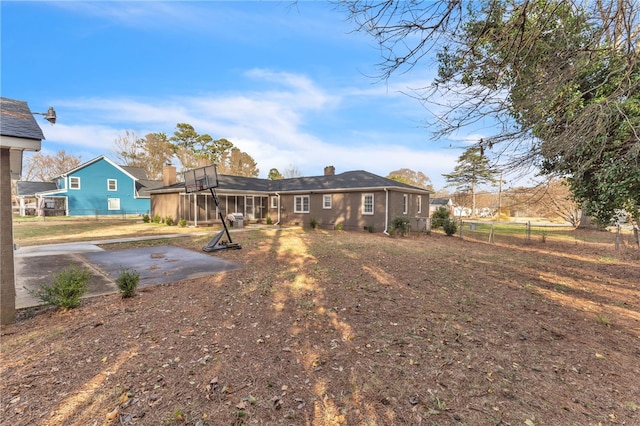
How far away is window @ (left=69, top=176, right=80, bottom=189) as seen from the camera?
28.9m

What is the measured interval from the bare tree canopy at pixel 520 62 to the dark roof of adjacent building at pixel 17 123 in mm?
4646

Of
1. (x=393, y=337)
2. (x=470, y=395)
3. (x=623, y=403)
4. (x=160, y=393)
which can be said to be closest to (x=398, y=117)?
(x=393, y=337)

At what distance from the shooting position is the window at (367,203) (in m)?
16.9

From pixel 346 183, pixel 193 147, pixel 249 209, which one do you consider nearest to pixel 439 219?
pixel 346 183

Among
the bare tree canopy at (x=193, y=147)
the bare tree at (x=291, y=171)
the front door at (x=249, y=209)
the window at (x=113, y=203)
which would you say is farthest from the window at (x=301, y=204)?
the bare tree at (x=291, y=171)

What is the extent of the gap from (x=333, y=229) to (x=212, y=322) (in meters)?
14.2

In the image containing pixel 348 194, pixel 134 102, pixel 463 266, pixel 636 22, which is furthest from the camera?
pixel 348 194

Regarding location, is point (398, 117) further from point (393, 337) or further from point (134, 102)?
point (134, 102)

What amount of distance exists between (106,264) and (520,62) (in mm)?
10338

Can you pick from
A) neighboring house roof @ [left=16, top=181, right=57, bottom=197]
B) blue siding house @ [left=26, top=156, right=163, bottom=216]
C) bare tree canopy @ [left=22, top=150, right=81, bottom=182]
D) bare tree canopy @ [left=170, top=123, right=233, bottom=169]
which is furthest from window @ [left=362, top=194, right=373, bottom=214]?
bare tree canopy @ [left=22, top=150, right=81, bottom=182]

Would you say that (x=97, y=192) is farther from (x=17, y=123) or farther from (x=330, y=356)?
(x=330, y=356)

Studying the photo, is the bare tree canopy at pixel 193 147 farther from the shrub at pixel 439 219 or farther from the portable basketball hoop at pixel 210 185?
the shrub at pixel 439 219

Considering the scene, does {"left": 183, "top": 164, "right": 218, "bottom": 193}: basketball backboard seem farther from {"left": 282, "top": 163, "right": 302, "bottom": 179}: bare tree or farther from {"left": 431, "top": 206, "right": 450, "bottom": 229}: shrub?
{"left": 282, "top": 163, "right": 302, "bottom": 179}: bare tree

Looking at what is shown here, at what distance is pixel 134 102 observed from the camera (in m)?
16.5
